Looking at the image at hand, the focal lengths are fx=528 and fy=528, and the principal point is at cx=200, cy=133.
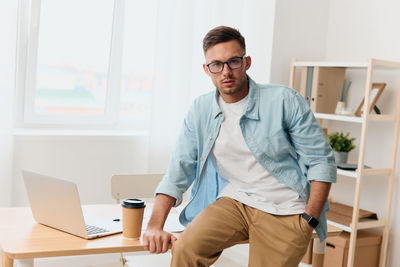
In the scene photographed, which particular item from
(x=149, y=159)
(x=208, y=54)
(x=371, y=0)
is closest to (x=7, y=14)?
(x=149, y=159)

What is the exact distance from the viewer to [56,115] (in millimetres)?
3535

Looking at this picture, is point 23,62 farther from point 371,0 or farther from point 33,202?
point 371,0

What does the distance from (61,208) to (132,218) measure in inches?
10.2

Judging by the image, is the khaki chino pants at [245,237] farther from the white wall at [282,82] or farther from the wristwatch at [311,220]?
the white wall at [282,82]

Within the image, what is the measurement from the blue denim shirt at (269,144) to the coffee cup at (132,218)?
134 millimetres

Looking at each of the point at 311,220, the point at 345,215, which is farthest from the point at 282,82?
the point at 311,220

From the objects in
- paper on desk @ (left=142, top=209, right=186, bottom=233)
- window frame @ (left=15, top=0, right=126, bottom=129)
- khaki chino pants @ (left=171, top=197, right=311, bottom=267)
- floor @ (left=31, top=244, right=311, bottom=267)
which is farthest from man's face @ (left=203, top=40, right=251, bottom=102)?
window frame @ (left=15, top=0, right=126, bottom=129)

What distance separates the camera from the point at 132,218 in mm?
1842

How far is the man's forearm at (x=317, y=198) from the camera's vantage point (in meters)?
1.86

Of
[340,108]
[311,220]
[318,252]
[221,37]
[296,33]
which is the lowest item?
[318,252]

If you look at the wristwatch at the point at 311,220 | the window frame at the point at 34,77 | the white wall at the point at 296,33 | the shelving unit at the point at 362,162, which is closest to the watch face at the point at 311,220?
the wristwatch at the point at 311,220

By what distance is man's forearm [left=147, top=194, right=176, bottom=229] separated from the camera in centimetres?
187

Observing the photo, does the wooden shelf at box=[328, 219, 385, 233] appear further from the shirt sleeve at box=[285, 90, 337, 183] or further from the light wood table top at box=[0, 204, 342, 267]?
the light wood table top at box=[0, 204, 342, 267]

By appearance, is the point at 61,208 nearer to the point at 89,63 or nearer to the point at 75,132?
the point at 75,132
